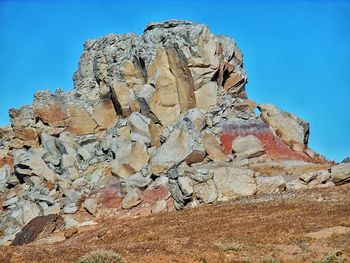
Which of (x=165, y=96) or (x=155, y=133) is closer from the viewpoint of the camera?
(x=155, y=133)

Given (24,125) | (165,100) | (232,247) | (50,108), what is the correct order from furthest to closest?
(24,125), (50,108), (165,100), (232,247)

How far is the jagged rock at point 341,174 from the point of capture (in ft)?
140

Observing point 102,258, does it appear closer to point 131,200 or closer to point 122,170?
point 131,200

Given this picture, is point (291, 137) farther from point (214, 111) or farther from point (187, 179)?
point (187, 179)

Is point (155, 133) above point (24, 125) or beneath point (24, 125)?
above

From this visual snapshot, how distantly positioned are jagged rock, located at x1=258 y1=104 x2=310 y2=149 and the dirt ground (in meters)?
15.8

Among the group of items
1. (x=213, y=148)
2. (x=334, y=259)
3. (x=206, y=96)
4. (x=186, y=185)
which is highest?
(x=206, y=96)

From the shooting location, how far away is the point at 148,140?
59.2 metres

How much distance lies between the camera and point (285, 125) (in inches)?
2263

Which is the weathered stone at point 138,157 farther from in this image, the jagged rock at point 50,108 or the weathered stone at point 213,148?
the jagged rock at point 50,108

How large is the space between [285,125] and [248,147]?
6731mm

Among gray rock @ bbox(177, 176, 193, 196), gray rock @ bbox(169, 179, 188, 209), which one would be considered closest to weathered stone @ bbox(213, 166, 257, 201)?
gray rock @ bbox(177, 176, 193, 196)

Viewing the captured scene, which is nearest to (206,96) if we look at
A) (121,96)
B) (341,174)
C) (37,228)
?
(121,96)

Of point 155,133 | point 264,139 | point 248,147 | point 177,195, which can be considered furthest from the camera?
point 155,133
